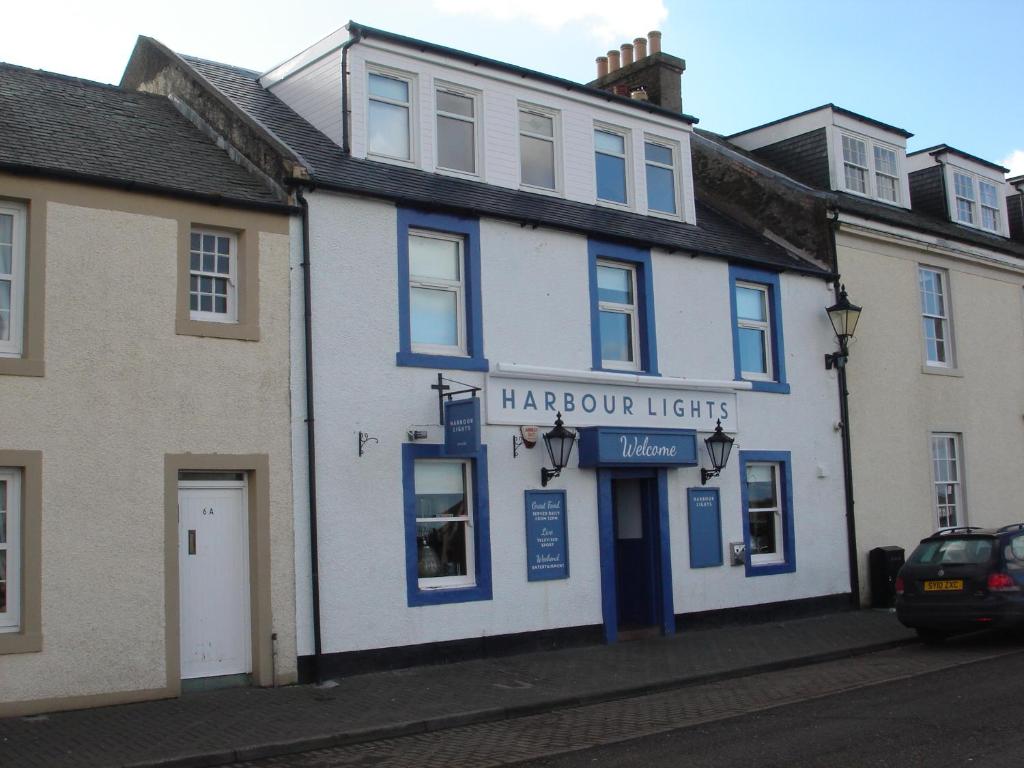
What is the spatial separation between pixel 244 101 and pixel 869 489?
12120 mm

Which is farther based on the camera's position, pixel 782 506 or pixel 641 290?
pixel 782 506

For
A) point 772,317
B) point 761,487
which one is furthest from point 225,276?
point 772,317

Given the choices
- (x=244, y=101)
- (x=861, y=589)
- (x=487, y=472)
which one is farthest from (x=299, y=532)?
(x=861, y=589)

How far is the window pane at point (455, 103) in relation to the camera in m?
15.7

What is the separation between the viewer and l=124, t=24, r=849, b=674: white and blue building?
1309 centimetres

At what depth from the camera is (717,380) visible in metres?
17.1

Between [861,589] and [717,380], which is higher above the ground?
[717,380]

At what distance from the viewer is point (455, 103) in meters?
15.8

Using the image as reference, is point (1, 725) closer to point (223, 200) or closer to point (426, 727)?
point (426, 727)

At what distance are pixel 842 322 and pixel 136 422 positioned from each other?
11.9 meters

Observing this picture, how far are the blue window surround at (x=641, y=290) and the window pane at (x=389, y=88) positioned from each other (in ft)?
10.9

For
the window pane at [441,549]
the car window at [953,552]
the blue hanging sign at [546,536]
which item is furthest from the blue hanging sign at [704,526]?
the window pane at [441,549]

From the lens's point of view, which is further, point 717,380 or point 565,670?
point 717,380

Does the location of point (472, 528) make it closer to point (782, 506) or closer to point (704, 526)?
point (704, 526)
